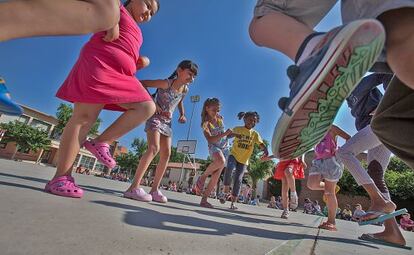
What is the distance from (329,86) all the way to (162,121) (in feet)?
7.68

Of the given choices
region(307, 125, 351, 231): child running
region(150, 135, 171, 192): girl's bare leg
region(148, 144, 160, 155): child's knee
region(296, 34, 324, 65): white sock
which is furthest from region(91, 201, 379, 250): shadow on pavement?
region(307, 125, 351, 231): child running

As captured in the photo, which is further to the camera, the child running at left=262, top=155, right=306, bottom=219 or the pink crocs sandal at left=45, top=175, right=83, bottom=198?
the child running at left=262, top=155, right=306, bottom=219

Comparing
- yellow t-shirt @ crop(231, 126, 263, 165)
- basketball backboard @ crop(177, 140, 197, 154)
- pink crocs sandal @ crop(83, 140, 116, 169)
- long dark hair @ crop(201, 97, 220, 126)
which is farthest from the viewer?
basketball backboard @ crop(177, 140, 197, 154)

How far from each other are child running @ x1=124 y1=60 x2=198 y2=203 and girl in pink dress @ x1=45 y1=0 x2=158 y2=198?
26.4 inches

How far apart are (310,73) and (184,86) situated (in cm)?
277

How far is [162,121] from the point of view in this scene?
3.08 m

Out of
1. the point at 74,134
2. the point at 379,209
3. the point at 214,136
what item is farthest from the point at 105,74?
the point at 214,136

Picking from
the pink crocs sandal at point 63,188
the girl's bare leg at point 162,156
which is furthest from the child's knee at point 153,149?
the pink crocs sandal at point 63,188

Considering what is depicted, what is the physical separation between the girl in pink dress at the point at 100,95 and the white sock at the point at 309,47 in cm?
132

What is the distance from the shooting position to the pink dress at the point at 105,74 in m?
1.88

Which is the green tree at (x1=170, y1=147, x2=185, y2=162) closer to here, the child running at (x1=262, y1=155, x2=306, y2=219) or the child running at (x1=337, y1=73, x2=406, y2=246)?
the child running at (x1=262, y1=155, x2=306, y2=219)

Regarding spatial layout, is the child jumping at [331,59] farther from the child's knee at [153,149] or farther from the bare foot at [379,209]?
the child's knee at [153,149]

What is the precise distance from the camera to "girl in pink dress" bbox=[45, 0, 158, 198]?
1.84 meters

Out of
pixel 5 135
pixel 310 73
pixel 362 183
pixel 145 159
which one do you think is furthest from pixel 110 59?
pixel 5 135
